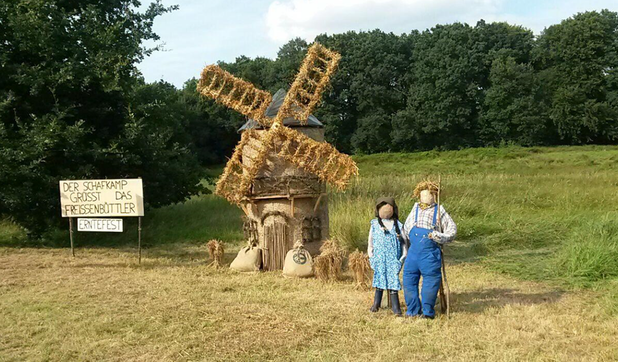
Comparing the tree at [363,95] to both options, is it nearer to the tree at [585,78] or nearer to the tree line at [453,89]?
the tree line at [453,89]

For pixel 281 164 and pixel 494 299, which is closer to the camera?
pixel 494 299

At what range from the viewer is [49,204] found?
34.8 ft

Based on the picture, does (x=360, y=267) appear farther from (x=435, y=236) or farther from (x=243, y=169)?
(x=243, y=169)

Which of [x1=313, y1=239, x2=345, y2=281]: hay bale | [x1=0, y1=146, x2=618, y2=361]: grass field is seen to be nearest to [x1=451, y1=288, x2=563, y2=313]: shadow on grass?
[x1=0, y1=146, x2=618, y2=361]: grass field

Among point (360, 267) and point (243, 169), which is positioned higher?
point (243, 169)

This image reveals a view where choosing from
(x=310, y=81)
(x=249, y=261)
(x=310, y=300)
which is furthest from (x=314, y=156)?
(x=310, y=300)

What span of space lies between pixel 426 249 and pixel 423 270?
0.23 m

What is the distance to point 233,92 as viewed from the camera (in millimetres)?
8531

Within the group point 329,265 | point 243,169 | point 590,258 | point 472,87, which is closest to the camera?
point 590,258

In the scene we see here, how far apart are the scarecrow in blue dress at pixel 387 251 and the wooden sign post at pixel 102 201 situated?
4488 millimetres

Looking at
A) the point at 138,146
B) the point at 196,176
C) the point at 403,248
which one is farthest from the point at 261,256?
the point at 196,176

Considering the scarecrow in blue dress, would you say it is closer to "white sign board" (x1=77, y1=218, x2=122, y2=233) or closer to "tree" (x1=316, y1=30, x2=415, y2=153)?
"white sign board" (x1=77, y1=218, x2=122, y2=233)

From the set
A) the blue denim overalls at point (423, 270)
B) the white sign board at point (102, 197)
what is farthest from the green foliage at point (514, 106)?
the blue denim overalls at point (423, 270)

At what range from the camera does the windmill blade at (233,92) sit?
27.8 ft
